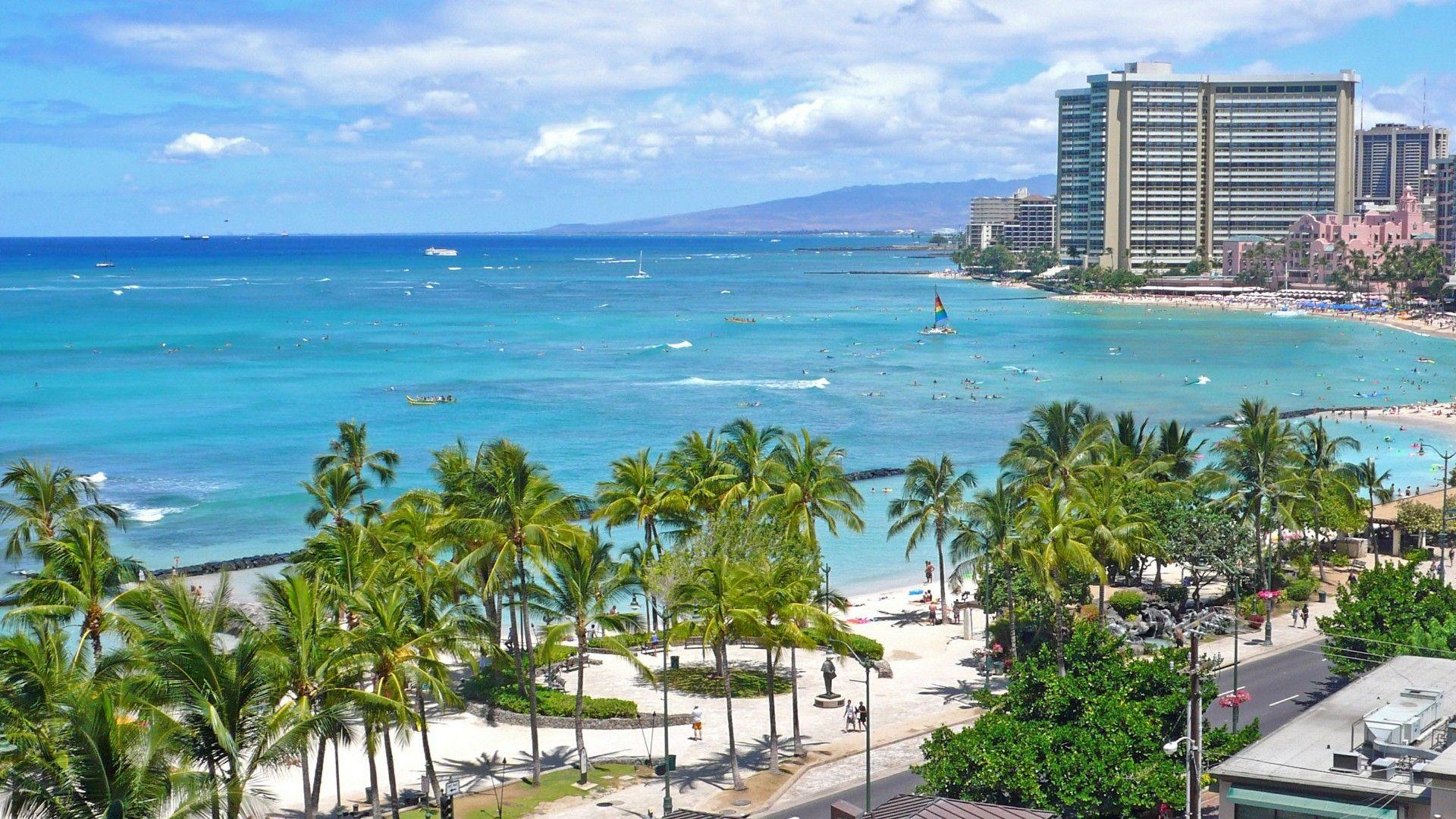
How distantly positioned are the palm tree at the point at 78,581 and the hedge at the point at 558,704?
10.6 meters

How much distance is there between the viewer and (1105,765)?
26984mm

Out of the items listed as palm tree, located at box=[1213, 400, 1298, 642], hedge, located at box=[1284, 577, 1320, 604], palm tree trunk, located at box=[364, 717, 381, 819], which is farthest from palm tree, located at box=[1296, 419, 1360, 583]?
palm tree trunk, located at box=[364, 717, 381, 819]

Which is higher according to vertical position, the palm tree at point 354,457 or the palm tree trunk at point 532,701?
the palm tree at point 354,457

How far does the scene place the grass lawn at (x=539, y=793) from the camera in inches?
1249

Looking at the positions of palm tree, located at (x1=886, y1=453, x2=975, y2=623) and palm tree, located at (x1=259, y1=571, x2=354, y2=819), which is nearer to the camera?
palm tree, located at (x1=259, y1=571, x2=354, y2=819)

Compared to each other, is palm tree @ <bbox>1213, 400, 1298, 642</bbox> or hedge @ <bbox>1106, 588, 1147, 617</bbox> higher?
palm tree @ <bbox>1213, 400, 1298, 642</bbox>

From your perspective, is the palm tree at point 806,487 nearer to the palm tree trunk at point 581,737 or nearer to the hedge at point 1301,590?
the palm tree trunk at point 581,737

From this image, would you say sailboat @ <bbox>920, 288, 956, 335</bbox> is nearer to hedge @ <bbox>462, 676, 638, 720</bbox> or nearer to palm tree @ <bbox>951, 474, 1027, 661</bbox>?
palm tree @ <bbox>951, 474, 1027, 661</bbox>

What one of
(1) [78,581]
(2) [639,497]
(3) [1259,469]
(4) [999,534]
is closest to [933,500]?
(4) [999,534]

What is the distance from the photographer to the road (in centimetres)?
3164

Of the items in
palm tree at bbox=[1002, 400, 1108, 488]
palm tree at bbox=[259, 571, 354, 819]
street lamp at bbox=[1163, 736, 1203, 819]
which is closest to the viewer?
palm tree at bbox=[259, 571, 354, 819]

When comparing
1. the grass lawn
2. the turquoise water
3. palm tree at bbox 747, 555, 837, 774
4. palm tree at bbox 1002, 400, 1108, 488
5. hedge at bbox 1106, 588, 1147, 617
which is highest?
palm tree at bbox 1002, 400, 1108, 488

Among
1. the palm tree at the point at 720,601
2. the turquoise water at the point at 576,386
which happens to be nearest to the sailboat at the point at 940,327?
the turquoise water at the point at 576,386

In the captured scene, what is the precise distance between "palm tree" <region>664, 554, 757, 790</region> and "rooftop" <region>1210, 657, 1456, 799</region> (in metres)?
10.4
